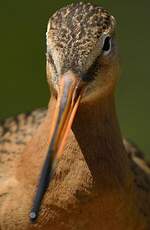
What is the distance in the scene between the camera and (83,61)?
2.97 metres

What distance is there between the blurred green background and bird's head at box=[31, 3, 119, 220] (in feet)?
7.38

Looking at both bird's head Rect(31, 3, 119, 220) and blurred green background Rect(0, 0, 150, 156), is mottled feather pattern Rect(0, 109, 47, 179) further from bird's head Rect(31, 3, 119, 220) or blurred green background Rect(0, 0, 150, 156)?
blurred green background Rect(0, 0, 150, 156)

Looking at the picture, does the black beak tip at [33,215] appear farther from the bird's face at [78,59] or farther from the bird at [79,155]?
the bird's face at [78,59]

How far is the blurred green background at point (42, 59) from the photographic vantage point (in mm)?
5477

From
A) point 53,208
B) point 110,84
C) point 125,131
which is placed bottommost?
point 125,131

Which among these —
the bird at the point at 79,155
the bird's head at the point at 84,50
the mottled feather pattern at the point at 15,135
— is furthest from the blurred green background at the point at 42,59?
the bird's head at the point at 84,50

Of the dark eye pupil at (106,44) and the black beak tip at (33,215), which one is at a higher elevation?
the dark eye pupil at (106,44)

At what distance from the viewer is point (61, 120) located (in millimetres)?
2893

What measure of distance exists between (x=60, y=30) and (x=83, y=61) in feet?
0.54

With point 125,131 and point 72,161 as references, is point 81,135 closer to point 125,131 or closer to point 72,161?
point 72,161

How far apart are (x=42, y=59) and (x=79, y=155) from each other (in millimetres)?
2339

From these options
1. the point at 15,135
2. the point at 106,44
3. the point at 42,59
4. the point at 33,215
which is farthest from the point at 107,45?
the point at 42,59

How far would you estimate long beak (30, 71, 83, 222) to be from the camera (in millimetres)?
2873

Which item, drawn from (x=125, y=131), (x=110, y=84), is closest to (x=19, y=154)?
(x=110, y=84)
